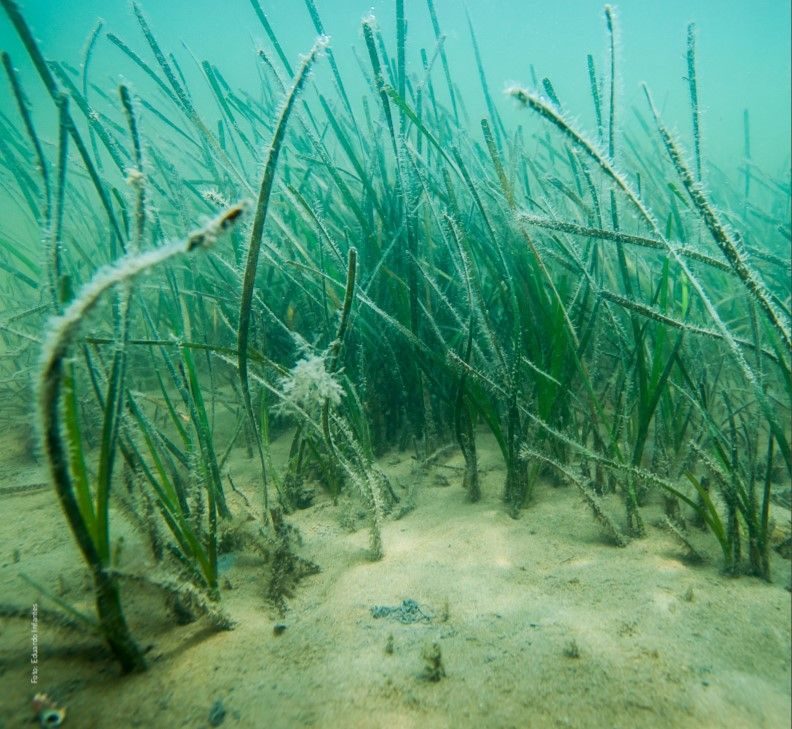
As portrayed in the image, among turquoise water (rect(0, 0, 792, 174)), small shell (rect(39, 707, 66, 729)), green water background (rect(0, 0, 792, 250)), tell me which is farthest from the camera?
turquoise water (rect(0, 0, 792, 174))

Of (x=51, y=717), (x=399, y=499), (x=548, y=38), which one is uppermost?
(x=548, y=38)

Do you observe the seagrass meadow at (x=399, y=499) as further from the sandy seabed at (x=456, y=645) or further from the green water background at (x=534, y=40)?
the green water background at (x=534, y=40)

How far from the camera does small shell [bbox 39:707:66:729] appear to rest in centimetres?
95

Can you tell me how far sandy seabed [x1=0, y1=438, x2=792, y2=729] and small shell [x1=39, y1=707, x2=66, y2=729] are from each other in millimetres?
20

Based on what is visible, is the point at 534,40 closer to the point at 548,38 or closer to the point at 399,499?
the point at 548,38

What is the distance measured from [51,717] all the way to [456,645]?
0.93 metres

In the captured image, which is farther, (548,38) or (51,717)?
(548,38)

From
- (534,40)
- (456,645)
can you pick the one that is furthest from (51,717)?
(534,40)

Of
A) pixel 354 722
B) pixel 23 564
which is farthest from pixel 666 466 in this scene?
pixel 23 564

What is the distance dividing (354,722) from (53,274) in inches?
53.3

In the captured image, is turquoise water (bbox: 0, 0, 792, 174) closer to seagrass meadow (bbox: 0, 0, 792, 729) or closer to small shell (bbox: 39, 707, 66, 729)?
seagrass meadow (bbox: 0, 0, 792, 729)

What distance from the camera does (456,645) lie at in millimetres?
1171

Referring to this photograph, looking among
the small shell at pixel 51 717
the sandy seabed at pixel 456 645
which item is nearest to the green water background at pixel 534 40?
the sandy seabed at pixel 456 645

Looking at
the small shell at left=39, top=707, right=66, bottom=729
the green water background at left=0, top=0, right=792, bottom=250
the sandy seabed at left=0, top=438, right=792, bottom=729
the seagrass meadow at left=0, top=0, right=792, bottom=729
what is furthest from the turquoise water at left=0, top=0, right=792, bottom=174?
the small shell at left=39, top=707, right=66, bottom=729
